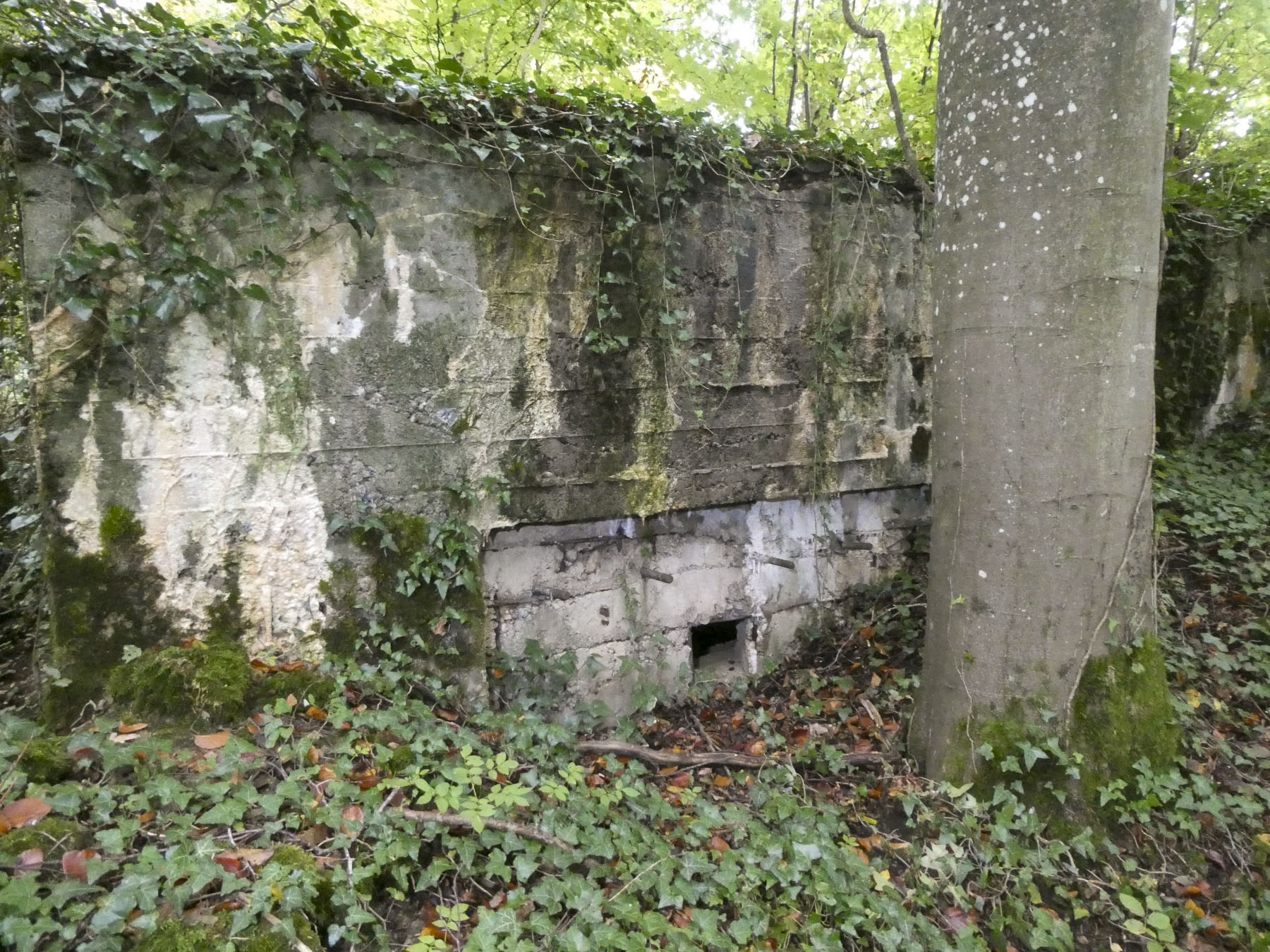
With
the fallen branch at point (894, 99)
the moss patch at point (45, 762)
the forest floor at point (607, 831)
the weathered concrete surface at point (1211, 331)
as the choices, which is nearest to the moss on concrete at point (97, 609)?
the forest floor at point (607, 831)

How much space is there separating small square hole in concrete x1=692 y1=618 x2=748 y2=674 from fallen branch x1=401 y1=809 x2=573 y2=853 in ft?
6.38

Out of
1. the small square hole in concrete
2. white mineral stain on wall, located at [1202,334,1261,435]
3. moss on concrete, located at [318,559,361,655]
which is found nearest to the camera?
moss on concrete, located at [318,559,361,655]

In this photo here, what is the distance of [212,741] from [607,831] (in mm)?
1413

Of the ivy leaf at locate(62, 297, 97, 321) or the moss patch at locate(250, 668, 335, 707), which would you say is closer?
the ivy leaf at locate(62, 297, 97, 321)

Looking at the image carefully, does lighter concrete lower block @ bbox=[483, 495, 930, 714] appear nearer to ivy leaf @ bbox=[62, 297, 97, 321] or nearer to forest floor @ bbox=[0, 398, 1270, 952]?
forest floor @ bbox=[0, 398, 1270, 952]

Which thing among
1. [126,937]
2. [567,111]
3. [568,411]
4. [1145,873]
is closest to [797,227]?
[567,111]

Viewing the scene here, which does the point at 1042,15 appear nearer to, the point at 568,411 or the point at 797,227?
the point at 797,227

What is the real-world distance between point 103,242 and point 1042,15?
353 centimetres

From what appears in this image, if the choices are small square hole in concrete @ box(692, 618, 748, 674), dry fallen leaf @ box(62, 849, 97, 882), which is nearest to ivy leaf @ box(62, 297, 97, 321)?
dry fallen leaf @ box(62, 849, 97, 882)

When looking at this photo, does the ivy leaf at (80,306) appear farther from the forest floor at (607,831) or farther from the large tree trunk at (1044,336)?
the large tree trunk at (1044,336)

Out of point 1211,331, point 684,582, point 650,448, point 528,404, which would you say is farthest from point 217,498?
point 1211,331

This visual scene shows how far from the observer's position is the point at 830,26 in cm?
570

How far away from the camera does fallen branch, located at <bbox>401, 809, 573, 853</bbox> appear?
220cm

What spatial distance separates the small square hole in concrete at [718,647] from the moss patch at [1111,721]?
1.84 meters
